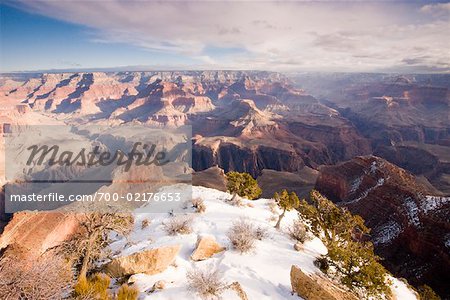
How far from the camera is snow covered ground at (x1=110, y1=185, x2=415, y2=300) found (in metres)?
13.2

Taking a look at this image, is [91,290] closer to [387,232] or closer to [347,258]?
[347,258]

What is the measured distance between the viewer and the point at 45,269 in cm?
1109

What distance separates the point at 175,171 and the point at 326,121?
13227 cm

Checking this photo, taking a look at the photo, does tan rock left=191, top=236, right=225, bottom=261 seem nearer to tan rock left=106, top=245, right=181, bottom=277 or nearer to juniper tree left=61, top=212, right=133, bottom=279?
tan rock left=106, top=245, right=181, bottom=277

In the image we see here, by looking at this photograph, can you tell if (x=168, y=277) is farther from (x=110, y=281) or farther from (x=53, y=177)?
(x=53, y=177)

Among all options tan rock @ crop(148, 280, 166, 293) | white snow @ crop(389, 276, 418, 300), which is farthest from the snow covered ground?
tan rock @ crop(148, 280, 166, 293)

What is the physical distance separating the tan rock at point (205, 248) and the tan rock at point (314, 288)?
442 cm

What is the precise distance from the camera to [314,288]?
12.6 meters

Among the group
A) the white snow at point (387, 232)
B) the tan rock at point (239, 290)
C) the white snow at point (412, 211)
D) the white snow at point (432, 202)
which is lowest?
the white snow at point (387, 232)

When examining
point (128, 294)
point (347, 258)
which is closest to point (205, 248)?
point (128, 294)

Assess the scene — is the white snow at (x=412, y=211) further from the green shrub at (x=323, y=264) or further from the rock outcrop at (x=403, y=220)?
the green shrub at (x=323, y=264)

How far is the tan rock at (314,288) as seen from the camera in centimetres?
1245

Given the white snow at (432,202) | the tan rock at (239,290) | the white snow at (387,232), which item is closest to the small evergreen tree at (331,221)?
the tan rock at (239,290)

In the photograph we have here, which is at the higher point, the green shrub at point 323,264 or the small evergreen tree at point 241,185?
the small evergreen tree at point 241,185
